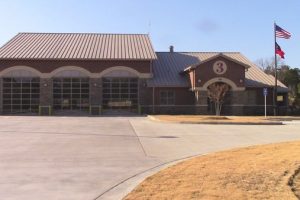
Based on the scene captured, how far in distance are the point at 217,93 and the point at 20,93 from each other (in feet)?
62.6

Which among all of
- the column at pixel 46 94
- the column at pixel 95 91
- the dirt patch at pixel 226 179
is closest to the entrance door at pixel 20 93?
the column at pixel 46 94

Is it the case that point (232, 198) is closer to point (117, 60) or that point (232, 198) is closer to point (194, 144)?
point (194, 144)

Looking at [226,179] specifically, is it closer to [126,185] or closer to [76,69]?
[126,185]

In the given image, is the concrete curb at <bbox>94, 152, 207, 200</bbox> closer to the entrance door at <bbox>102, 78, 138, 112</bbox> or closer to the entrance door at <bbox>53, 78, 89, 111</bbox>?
the entrance door at <bbox>102, 78, 138, 112</bbox>

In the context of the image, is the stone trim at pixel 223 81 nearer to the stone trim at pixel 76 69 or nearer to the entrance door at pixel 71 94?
the stone trim at pixel 76 69

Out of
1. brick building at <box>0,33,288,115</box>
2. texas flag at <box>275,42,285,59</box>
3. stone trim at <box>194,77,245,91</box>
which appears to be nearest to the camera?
texas flag at <box>275,42,285,59</box>

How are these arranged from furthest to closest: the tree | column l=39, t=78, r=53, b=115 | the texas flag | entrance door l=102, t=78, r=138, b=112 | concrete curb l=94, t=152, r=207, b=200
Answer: entrance door l=102, t=78, r=138, b=112 → column l=39, t=78, r=53, b=115 → the texas flag → the tree → concrete curb l=94, t=152, r=207, b=200

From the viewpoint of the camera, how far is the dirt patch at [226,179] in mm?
8414

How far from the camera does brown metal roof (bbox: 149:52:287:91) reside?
1955 inches

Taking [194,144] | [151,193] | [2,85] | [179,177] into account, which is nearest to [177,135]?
[194,144]

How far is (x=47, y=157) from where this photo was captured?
47.2 ft

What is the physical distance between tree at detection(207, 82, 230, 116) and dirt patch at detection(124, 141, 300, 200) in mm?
29473

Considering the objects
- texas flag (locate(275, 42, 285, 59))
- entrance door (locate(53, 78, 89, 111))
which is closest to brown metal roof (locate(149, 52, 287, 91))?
texas flag (locate(275, 42, 285, 59))

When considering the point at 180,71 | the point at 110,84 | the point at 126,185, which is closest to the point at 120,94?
the point at 110,84
